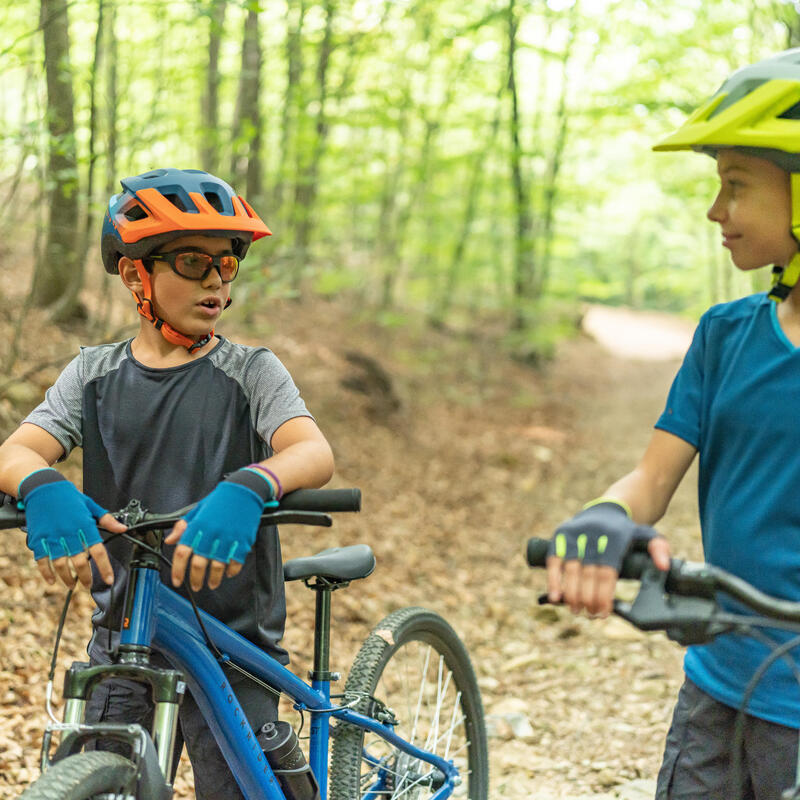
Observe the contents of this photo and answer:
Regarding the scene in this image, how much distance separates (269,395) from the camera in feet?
8.52

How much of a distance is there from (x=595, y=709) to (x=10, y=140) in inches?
223

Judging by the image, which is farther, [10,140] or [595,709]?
[10,140]

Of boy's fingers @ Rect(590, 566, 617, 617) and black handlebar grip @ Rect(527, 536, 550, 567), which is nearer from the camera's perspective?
boy's fingers @ Rect(590, 566, 617, 617)

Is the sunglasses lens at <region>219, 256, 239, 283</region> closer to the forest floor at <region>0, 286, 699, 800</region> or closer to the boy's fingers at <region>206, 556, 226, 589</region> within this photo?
the boy's fingers at <region>206, 556, 226, 589</region>

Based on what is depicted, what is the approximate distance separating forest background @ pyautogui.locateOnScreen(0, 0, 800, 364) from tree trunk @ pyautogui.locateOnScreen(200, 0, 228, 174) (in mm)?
62

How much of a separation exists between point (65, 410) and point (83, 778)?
3.75 ft

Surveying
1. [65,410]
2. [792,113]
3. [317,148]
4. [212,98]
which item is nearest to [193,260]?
[65,410]

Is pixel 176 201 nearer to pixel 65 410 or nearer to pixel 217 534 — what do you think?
pixel 65 410

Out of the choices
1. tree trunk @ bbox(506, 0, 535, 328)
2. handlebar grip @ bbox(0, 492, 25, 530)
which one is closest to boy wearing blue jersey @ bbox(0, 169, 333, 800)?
handlebar grip @ bbox(0, 492, 25, 530)

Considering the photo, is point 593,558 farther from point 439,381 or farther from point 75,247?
point 439,381

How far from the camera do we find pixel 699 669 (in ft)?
7.28

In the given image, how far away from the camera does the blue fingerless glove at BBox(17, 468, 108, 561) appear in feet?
6.57

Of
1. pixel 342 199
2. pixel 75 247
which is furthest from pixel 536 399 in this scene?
pixel 75 247

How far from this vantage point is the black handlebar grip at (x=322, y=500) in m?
2.01
